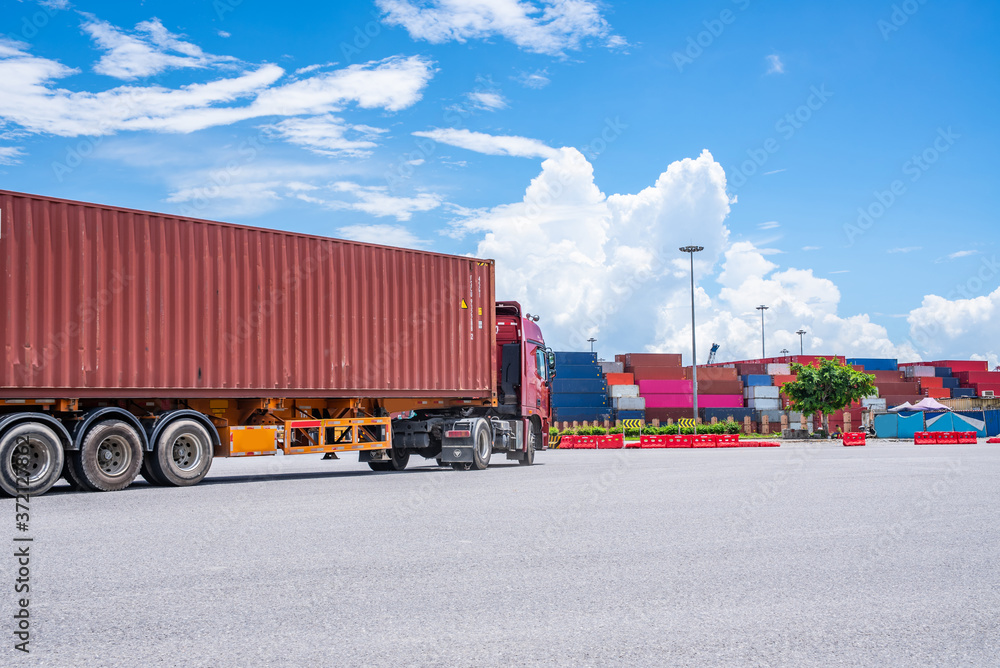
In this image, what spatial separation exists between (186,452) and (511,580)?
29.9 ft

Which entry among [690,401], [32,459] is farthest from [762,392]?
[32,459]

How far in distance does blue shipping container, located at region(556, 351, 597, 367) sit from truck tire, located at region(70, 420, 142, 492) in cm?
4992

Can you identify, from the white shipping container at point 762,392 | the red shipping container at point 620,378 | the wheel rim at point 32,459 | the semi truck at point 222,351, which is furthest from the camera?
the white shipping container at point 762,392

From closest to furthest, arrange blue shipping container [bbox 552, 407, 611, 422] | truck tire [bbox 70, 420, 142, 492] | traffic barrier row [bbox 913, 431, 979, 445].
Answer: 1. truck tire [bbox 70, 420, 142, 492]
2. traffic barrier row [bbox 913, 431, 979, 445]
3. blue shipping container [bbox 552, 407, 611, 422]

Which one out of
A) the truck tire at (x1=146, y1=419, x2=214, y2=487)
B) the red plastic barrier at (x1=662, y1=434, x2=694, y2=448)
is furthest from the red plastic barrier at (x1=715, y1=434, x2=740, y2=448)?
the truck tire at (x1=146, y1=419, x2=214, y2=487)

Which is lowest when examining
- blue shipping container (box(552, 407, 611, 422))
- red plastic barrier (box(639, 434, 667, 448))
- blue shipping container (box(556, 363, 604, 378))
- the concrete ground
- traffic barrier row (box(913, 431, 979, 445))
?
traffic barrier row (box(913, 431, 979, 445))

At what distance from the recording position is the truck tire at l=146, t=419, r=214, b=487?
13320mm

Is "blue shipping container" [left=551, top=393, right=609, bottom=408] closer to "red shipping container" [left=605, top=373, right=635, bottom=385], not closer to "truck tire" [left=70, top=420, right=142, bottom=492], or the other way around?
"red shipping container" [left=605, top=373, right=635, bottom=385]

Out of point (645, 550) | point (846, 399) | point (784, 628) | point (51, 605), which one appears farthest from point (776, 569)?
point (846, 399)

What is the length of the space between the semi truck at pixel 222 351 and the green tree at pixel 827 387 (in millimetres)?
37601

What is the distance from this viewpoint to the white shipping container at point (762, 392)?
6538 cm

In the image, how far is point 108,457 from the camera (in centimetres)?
1283

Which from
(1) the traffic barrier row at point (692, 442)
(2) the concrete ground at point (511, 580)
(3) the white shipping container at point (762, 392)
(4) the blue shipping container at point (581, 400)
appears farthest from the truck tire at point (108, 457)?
(3) the white shipping container at point (762, 392)

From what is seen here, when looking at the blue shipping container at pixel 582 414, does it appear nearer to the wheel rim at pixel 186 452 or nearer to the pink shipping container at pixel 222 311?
the pink shipping container at pixel 222 311
